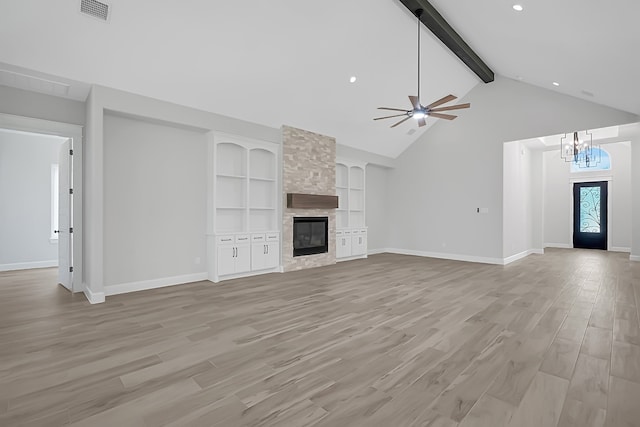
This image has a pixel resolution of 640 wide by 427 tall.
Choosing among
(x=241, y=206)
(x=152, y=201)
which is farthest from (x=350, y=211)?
(x=152, y=201)

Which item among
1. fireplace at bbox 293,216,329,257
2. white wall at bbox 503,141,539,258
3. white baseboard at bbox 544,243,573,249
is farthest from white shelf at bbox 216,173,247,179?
white baseboard at bbox 544,243,573,249

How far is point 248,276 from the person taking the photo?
5984 millimetres

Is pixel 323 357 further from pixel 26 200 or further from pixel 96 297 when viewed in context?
pixel 26 200

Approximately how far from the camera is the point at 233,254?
571 cm

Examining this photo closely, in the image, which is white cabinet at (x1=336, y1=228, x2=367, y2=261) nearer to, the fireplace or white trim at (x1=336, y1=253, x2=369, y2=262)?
white trim at (x1=336, y1=253, x2=369, y2=262)

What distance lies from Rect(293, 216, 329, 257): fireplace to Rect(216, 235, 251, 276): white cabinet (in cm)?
118

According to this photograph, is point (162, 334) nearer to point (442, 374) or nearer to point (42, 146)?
point (442, 374)

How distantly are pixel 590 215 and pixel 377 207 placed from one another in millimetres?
7431

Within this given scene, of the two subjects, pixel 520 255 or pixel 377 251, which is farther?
pixel 377 251

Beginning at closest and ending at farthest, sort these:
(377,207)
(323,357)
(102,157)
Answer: (323,357), (102,157), (377,207)

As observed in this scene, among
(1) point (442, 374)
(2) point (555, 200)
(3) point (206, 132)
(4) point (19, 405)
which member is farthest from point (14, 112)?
(2) point (555, 200)

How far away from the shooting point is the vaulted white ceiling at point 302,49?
3.54m

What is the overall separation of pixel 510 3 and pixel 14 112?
6729 millimetres

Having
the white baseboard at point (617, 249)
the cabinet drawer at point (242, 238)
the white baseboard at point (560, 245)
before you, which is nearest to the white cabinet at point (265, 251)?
the cabinet drawer at point (242, 238)
